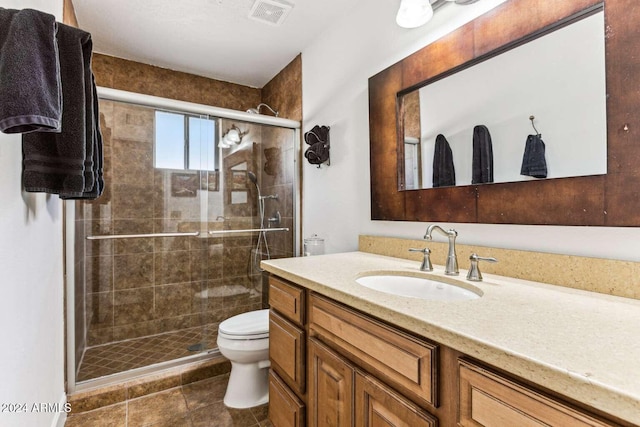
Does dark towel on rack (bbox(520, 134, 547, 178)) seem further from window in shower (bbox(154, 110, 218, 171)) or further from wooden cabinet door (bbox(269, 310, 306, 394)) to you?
window in shower (bbox(154, 110, 218, 171))

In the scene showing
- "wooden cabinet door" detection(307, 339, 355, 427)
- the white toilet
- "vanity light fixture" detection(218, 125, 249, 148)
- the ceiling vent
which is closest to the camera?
"wooden cabinet door" detection(307, 339, 355, 427)

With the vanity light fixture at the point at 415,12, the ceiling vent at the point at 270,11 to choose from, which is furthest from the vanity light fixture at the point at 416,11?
the ceiling vent at the point at 270,11

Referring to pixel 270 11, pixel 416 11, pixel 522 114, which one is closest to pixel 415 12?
pixel 416 11

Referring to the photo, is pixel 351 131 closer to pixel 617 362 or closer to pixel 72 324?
pixel 617 362

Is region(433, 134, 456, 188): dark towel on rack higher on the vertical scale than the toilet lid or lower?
higher

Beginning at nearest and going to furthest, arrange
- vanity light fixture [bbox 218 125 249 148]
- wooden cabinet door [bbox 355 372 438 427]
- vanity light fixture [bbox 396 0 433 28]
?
wooden cabinet door [bbox 355 372 438 427] → vanity light fixture [bbox 396 0 433 28] → vanity light fixture [bbox 218 125 249 148]

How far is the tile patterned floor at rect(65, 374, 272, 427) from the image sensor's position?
162 cm

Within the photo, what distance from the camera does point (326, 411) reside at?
1.06 m

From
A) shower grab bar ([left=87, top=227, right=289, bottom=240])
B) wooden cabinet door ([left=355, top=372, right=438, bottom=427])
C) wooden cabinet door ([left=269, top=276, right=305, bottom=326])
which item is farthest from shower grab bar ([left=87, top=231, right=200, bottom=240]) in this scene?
wooden cabinet door ([left=355, top=372, right=438, bottom=427])

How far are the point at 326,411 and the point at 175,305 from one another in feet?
6.58

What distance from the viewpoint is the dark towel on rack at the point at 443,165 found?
1368 mm

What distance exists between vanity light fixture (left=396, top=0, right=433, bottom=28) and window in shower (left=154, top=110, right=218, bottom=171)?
4.93 ft

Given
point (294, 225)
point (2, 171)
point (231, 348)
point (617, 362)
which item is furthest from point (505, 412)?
point (294, 225)

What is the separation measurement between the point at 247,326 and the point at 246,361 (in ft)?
0.64
